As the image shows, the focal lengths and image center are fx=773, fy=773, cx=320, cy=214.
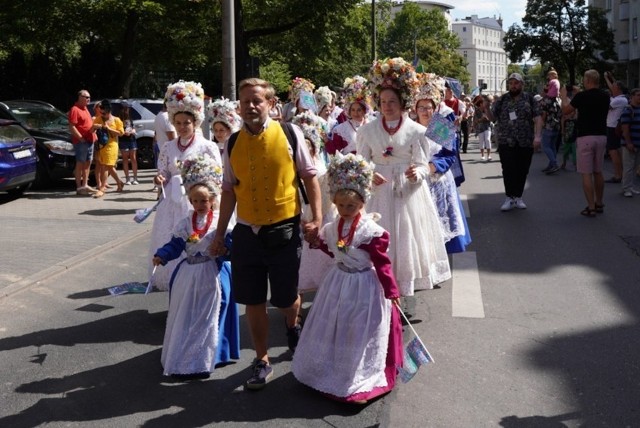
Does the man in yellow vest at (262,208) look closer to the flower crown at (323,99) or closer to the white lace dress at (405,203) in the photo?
the white lace dress at (405,203)

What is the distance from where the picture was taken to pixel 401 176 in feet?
19.6

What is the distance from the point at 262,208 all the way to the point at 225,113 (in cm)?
243

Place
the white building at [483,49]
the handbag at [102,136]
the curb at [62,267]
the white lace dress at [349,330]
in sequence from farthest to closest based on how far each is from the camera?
the white building at [483,49] < the handbag at [102,136] < the curb at [62,267] < the white lace dress at [349,330]

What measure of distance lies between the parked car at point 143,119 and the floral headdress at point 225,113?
1257 centimetres

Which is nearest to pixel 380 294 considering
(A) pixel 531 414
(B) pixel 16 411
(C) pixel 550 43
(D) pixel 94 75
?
(A) pixel 531 414

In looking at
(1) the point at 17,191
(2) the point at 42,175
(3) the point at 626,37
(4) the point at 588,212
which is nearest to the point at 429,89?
(4) the point at 588,212

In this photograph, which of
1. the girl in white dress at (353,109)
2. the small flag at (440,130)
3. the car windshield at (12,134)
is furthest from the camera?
the car windshield at (12,134)

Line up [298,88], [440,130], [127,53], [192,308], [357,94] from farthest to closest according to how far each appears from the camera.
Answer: [127,53] < [298,88] < [357,94] < [440,130] < [192,308]

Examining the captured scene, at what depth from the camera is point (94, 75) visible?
98.3 feet

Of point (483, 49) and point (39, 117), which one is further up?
point (483, 49)

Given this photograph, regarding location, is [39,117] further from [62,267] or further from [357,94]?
[357,94]

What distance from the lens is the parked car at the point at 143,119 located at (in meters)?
19.3

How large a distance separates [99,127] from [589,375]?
11810 mm

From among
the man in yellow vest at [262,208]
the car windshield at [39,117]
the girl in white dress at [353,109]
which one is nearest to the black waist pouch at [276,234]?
the man in yellow vest at [262,208]
